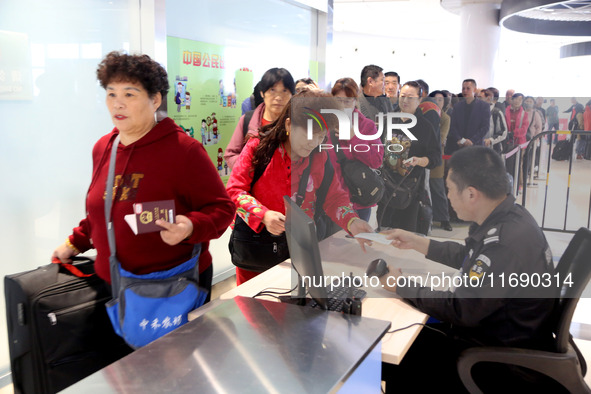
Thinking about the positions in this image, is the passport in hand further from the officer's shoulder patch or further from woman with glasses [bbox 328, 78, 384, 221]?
the officer's shoulder patch

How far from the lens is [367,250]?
178 centimetres

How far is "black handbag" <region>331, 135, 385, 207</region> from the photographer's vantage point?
5.49ft

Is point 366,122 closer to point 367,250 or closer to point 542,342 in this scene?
point 367,250

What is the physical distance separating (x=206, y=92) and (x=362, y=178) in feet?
8.35

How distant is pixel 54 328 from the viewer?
190 cm

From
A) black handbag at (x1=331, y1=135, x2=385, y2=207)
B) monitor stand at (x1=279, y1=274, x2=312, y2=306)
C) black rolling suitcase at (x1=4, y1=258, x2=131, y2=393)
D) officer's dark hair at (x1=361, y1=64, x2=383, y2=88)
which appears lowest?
black rolling suitcase at (x1=4, y1=258, x2=131, y2=393)

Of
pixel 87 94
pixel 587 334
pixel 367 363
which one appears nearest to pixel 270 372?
pixel 367 363

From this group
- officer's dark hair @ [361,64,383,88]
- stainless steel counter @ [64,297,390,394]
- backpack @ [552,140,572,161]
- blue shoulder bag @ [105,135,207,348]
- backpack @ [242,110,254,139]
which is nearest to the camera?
stainless steel counter @ [64,297,390,394]

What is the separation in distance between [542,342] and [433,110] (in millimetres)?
809

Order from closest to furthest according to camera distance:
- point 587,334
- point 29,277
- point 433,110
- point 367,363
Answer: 1. point 367,363
2. point 433,110
3. point 29,277
4. point 587,334

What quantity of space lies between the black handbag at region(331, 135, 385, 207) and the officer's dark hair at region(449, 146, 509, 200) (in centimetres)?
23

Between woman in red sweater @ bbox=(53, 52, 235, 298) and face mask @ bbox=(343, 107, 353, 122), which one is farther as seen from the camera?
woman in red sweater @ bbox=(53, 52, 235, 298)

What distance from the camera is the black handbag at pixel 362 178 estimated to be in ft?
5.49

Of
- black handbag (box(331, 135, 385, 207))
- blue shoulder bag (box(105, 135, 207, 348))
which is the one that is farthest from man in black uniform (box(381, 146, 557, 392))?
blue shoulder bag (box(105, 135, 207, 348))
